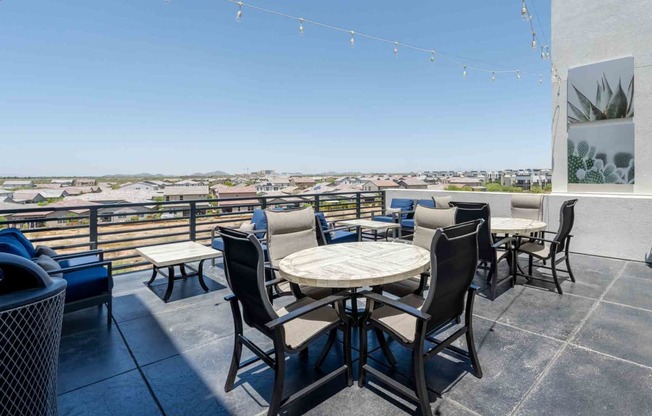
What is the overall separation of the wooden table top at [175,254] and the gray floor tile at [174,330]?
514 millimetres

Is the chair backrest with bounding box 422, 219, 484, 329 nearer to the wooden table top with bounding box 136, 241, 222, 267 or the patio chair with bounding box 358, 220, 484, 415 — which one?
the patio chair with bounding box 358, 220, 484, 415

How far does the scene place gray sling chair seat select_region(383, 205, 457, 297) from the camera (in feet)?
8.21

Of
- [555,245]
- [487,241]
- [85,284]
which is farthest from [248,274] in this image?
[555,245]

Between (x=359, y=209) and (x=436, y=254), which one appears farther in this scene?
(x=359, y=209)

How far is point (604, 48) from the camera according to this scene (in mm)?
5238

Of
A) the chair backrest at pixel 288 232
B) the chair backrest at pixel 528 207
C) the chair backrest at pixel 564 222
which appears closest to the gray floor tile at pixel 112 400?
the chair backrest at pixel 288 232

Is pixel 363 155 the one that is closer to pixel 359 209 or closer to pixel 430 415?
pixel 359 209

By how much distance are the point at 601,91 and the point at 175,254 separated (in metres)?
6.97

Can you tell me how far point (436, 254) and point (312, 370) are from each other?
120 centimetres

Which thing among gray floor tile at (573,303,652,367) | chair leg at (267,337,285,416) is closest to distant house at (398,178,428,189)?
gray floor tile at (573,303,652,367)

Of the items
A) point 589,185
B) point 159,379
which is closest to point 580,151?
point 589,185

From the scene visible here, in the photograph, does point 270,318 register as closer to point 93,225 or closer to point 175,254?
point 175,254

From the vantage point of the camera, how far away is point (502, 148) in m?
19.2

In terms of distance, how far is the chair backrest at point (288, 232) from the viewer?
107 inches
